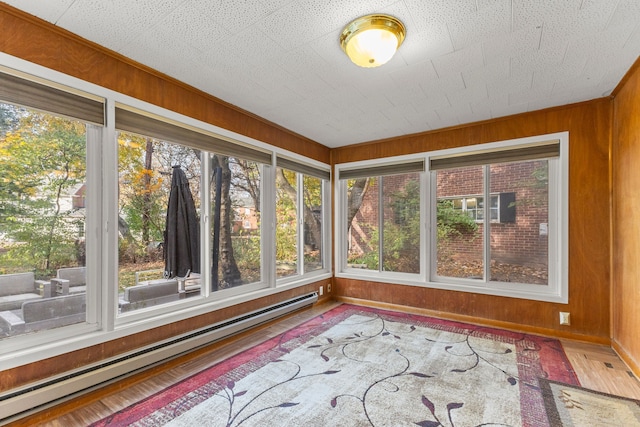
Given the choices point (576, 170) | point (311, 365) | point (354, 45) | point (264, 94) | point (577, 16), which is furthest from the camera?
point (576, 170)

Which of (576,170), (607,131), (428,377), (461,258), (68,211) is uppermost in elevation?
(607,131)

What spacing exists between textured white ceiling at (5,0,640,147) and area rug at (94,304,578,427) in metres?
2.47

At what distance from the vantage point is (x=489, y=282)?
11.9 feet

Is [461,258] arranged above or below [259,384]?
above

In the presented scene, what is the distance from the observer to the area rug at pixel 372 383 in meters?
1.87

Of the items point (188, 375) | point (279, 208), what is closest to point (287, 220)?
point (279, 208)

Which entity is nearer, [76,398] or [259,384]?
[76,398]

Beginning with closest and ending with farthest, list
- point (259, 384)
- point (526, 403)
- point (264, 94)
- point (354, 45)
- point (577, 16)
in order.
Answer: point (577, 16), point (354, 45), point (526, 403), point (259, 384), point (264, 94)

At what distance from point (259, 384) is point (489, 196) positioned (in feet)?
10.8

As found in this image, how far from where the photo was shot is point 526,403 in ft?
6.59

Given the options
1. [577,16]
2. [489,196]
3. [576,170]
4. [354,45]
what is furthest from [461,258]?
[354,45]

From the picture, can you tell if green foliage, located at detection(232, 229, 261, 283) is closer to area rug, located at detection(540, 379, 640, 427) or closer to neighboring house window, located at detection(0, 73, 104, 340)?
neighboring house window, located at detection(0, 73, 104, 340)

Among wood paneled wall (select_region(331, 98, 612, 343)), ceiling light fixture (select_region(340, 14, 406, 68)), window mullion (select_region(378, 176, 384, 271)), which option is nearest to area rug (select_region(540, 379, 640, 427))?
wood paneled wall (select_region(331, 98, 612, 343))

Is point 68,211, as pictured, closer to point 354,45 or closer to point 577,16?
point 354,45
